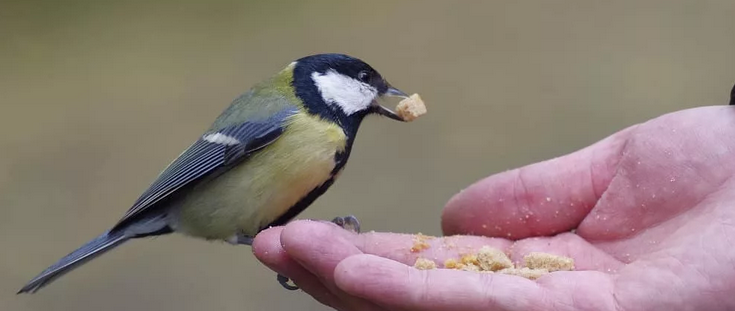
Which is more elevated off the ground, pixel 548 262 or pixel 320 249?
pixel 320 249

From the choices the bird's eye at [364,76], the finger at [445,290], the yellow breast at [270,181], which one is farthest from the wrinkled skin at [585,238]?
the bird's eye at [364,76]

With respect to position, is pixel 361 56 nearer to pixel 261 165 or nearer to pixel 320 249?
pixel 261 165

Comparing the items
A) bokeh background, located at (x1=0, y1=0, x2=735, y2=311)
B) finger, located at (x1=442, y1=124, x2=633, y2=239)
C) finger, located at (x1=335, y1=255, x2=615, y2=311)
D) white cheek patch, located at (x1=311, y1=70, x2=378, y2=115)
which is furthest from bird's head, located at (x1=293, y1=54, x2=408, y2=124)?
bokeh background, located at (x1=0, y1=0, x2=735, y2=311)

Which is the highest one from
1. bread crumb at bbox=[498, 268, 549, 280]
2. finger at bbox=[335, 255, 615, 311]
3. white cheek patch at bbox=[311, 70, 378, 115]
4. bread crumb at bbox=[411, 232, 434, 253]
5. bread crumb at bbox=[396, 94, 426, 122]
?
white cheek patch at bbox=[311, 70, 378, 115]

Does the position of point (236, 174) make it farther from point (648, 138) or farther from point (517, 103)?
point (517, 103)

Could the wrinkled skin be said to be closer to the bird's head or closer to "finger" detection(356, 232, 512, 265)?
"finger" detection(356, 232, 512, 265)

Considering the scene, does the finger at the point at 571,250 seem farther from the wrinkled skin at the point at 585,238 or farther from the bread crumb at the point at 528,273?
the bread crumb at the point at 528,273

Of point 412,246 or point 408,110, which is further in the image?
point 408,110

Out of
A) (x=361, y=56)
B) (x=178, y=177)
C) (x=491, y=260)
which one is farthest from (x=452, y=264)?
(x=361, y=56)
